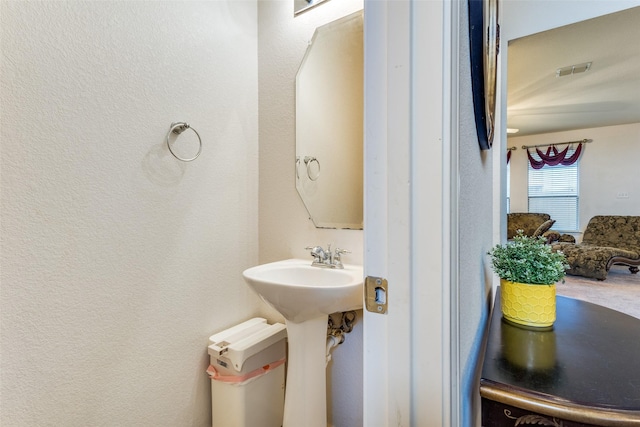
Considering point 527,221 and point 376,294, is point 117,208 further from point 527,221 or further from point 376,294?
point 527,221

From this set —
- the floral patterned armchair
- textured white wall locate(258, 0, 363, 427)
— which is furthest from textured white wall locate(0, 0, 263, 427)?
the floral patterned armchair

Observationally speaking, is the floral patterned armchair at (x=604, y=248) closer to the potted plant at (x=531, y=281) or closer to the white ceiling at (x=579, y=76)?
the white ceiling at (x=579, y=76)

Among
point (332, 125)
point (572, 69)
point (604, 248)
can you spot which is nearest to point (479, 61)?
point (332, 125)

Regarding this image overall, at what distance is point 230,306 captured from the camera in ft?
5.27

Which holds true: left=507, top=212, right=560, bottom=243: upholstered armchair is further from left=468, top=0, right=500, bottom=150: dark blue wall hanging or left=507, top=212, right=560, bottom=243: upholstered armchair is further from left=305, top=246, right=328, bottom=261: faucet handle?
left=468, top=0, right=500, bottom=150: dark blue wall hanging

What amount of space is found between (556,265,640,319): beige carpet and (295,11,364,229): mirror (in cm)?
252

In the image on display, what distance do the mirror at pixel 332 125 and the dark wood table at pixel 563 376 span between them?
32.0 inches

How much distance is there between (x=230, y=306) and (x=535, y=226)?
6096 mm

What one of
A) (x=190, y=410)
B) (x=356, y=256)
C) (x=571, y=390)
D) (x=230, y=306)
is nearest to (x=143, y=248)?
(x=230, y=306)

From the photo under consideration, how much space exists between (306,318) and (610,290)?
4091 mm

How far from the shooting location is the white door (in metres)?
0.44

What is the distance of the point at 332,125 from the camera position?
5.17 feet

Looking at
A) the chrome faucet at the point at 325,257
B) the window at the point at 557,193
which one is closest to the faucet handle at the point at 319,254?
the chrome faucet at the point at 325,257

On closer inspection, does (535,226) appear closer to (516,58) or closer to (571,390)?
(516,58)
